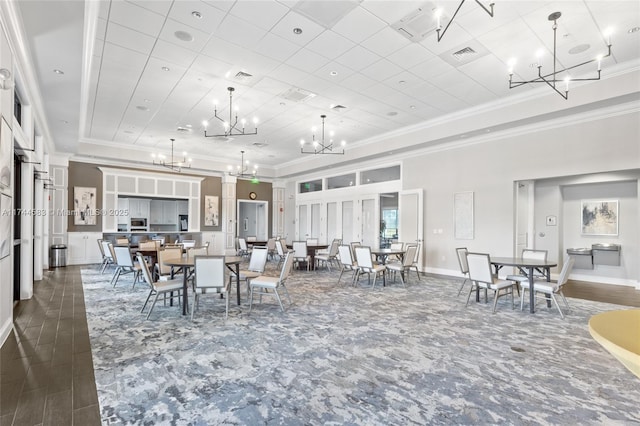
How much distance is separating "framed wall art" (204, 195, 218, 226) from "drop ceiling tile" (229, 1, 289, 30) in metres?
9.41

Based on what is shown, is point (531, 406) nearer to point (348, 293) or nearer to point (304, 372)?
point (304, 372)

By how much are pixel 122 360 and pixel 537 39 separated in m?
6.50

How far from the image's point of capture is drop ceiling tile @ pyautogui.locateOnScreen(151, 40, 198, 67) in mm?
4746

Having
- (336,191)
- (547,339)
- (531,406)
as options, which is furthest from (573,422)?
(336,191)

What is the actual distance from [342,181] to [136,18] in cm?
877

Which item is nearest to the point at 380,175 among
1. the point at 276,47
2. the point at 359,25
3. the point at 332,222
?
the point at 332,222

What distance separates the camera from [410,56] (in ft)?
16.4

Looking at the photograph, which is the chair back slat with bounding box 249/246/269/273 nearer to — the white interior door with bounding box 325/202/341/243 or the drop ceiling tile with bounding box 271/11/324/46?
the drop ceiling tile with bounding box 271/11/324/46

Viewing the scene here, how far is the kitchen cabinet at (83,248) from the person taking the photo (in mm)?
10005

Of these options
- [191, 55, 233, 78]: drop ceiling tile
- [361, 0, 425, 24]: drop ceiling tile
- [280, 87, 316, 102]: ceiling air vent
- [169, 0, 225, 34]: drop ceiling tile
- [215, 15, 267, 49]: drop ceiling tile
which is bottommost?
[280, 87, 316, 102]: ceiling air vent

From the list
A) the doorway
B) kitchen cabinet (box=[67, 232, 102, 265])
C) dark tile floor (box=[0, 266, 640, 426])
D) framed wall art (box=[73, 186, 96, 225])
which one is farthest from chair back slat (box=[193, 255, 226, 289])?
the doorway

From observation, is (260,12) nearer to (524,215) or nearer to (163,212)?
(524,215)

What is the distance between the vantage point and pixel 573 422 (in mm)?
2270

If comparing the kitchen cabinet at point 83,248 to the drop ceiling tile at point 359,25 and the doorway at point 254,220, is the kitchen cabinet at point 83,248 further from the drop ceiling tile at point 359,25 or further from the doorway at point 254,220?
the drop ceiling tile at point 359,25
